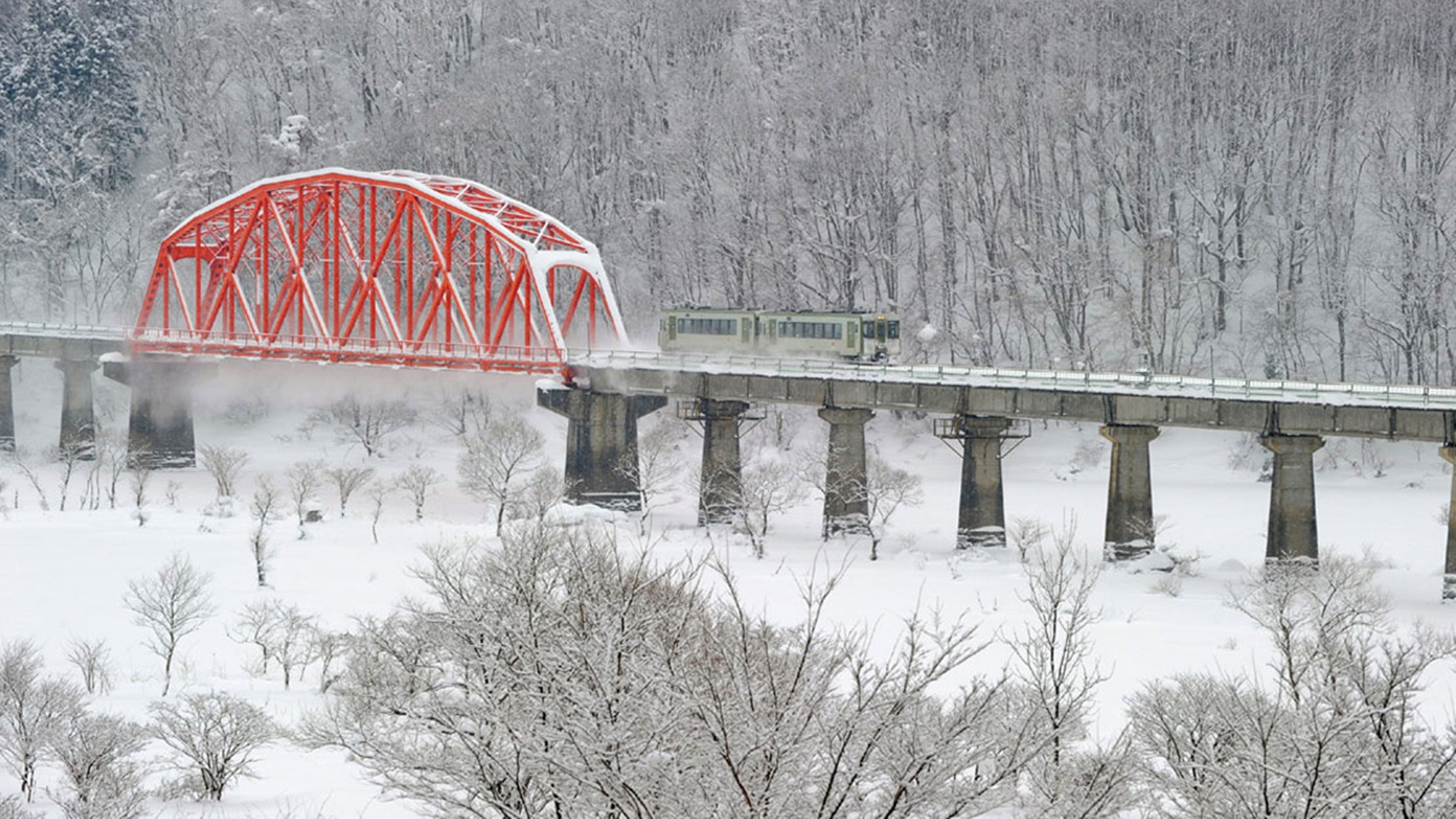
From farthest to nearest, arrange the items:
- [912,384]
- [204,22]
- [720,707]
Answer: [204,22] → [912,384] → [720,707]

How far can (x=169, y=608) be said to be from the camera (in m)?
38.5

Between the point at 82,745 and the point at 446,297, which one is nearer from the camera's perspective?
the point at 82,745

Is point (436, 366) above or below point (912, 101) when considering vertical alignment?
below

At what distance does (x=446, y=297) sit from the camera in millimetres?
68000

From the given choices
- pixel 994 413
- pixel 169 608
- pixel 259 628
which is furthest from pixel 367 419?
pixel 259 628

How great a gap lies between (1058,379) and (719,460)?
1362 centimetres

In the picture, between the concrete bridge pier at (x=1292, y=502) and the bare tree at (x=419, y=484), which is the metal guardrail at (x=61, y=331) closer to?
the bare tree at (x=419, y=484)

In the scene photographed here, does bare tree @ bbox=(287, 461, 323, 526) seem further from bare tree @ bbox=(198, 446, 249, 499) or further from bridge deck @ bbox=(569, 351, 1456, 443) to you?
bridge deck @ bbox=(569, 351, 1456, 443)

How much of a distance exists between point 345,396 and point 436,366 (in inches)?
900

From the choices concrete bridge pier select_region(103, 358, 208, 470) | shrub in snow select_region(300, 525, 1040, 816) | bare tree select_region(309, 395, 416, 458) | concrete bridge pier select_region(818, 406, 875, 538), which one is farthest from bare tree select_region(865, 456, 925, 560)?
concrete bridge pier select_region(103, 358, 208, 470)

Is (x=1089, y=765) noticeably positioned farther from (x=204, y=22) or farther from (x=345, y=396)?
(x=204, y=22)

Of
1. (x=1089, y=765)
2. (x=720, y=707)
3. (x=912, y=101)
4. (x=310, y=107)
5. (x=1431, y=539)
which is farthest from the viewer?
(x=310, y=107)

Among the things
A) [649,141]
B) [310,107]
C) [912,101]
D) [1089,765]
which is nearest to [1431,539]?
[1089,765]

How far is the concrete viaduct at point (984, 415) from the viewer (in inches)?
1770
